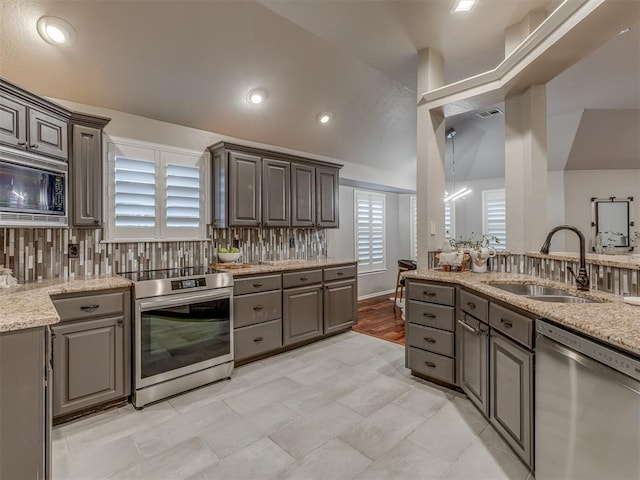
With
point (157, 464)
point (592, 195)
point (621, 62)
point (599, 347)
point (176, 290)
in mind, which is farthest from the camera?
point (592, 195)

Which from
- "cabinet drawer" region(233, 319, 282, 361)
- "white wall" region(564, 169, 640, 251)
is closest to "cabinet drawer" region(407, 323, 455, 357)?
"cabinet drawer" region(233, 319, 282, 361)

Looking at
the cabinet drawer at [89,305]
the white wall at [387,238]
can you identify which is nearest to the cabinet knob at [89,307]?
the cabinet drawer at [89,305]

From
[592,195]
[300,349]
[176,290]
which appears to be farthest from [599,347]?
[592,195]

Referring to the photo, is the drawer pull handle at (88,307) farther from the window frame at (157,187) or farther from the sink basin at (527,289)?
the sink basin at (527,289)

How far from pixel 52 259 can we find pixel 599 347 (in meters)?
3.54

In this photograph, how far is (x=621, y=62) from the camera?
3.40m

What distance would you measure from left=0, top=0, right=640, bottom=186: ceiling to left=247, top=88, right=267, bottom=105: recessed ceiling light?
0.07 meters

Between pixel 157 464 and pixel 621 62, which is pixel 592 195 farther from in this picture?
pixel 157 464

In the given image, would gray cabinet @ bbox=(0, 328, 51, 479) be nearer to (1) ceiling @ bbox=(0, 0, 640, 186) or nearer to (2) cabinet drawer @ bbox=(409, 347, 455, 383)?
(1) ceiling @ bbox=(0, 0, 640, 186)

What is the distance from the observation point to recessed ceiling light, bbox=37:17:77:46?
7.57 ft

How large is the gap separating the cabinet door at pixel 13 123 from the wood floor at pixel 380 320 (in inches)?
148

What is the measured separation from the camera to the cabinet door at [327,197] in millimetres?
4324

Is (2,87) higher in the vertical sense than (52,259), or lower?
higher

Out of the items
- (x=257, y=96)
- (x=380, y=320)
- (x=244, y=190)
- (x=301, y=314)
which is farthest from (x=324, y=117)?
(x=380, y=320)
